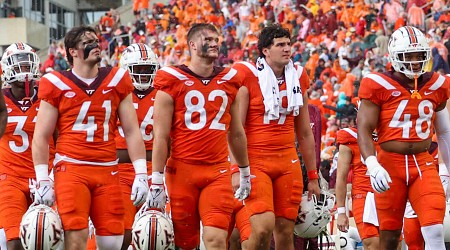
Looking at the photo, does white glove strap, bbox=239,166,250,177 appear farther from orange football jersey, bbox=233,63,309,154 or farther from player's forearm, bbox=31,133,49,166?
player's forearm, bbox=31,133,49,166

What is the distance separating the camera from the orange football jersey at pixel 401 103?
9211 millimetres

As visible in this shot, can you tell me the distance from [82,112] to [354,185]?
11.6 feet

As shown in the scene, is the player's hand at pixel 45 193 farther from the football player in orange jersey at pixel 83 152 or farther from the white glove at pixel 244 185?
the white glove at pixel 244 185

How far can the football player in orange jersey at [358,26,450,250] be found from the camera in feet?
30.2

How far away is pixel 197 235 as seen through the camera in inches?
352

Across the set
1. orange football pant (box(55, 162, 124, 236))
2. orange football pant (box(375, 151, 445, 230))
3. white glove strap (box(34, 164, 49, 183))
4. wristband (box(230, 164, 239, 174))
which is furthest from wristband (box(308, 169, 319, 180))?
white glove strap (box(34, 164, 49, 183))

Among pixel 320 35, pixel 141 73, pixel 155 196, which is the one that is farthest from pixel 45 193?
pixel 320 35

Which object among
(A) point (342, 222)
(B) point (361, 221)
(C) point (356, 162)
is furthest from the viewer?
(C) point (356, 162)

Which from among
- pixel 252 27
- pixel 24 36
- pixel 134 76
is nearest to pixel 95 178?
pixel 134 76

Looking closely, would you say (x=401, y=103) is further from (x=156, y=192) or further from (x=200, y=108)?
(x=156, y=192)

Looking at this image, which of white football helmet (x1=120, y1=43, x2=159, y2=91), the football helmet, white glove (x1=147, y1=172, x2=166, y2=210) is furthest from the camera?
white football helmet (x1=120, y1=43, x2=159, y2=91)

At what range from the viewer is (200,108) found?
349 inches

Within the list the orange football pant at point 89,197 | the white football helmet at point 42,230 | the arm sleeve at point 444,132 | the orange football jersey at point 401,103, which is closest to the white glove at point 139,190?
the orange football pant at point 89,197

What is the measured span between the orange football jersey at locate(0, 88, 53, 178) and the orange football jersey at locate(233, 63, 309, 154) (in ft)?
5.80
